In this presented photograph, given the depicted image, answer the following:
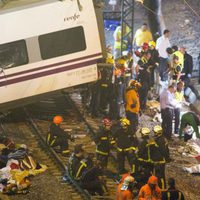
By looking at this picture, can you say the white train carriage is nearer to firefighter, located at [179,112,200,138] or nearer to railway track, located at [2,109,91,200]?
railway track, located at [2,109,91,200]

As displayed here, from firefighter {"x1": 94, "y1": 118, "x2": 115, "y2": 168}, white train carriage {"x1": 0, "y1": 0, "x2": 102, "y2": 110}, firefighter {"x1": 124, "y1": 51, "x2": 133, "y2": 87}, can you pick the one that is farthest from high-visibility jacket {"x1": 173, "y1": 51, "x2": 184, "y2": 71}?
firefighter {"x1": 94, "y1": 118, "x2": 115, "y2": 168}

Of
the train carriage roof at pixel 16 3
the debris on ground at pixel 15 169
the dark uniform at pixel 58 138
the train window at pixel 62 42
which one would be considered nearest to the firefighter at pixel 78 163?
the debris on ground at pixel 15 169

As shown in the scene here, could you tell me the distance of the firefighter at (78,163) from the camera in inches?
514

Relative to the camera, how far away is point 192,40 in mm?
26203

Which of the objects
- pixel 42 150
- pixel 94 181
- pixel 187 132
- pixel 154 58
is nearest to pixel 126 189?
pixel 94 181

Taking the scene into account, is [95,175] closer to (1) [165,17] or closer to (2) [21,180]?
(2) [21,180]

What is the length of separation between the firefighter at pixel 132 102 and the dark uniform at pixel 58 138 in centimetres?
236

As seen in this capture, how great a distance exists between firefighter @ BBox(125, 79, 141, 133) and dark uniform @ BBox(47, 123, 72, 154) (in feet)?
7.74

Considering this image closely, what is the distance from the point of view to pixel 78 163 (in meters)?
13.2

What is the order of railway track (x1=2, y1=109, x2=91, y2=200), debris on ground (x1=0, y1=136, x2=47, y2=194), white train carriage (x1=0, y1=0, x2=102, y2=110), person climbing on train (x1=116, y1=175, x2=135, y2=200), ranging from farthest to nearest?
white train carriage (x1=0, y1=0, x2=102, y2=110) → railway track (x1=2, y1=109, x2=91, y2=200) → debris on ground (x1=0, y1=136, x2=47, y2=194) → person climbing on train (x1=116, y1=175, x2=135, y2=200)

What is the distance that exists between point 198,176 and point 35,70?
524 cm

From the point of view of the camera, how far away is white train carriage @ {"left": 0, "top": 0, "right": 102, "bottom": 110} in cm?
1532

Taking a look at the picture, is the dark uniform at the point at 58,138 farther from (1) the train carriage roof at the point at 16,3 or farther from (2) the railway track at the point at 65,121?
(1) the train carriage roof at the point at 16,3

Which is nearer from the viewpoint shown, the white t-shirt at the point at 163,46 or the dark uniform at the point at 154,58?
the dark uniform at the point at 154,58
